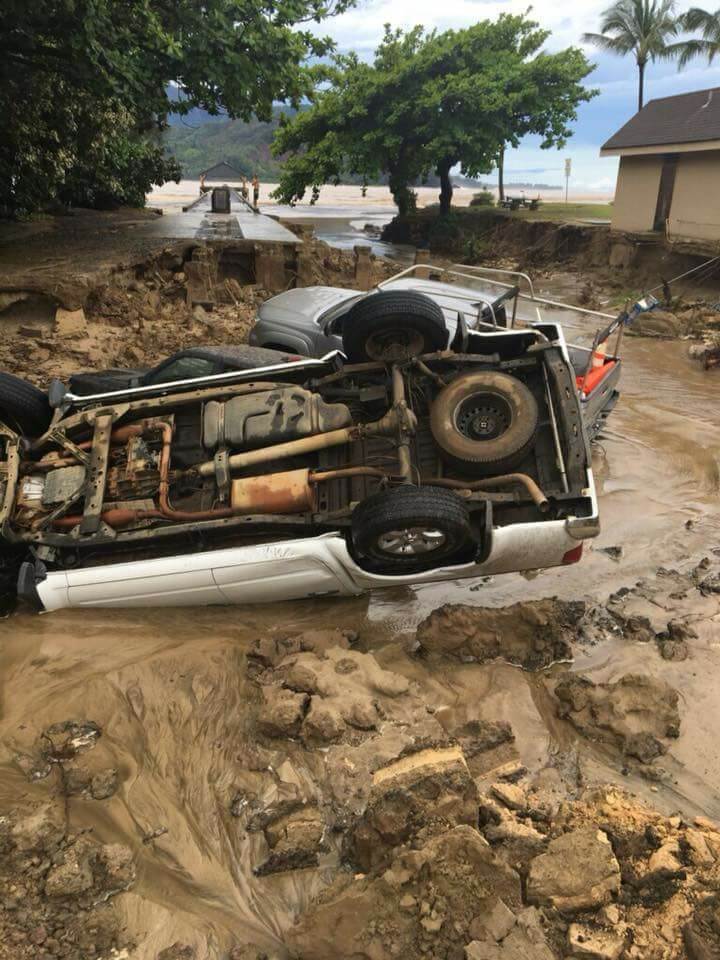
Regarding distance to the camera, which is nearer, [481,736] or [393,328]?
[481,736]

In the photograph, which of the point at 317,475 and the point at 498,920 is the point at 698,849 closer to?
the point at 498,920

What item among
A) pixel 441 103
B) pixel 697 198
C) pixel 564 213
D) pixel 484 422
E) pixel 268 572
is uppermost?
pixel 441 103

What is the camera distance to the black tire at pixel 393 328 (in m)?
4.90

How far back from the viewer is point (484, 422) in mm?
4836

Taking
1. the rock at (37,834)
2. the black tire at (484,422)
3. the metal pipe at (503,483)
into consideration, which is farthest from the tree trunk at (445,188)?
the rock at (37,834)

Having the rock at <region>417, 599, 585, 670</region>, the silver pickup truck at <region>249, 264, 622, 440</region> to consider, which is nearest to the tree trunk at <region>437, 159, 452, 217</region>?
the silver pickup truck at <region>249, 264, 622, 440</region>

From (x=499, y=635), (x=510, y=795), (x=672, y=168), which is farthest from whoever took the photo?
(x=672, y=168)

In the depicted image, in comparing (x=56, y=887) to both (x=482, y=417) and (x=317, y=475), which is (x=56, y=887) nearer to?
(x=317, y=475)

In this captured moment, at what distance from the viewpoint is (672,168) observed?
20078 mm

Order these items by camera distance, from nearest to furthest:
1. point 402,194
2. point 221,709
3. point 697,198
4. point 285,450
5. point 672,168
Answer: point 221,709 → point 285,450 → point 697,198 → point 672,168 → point 402,194

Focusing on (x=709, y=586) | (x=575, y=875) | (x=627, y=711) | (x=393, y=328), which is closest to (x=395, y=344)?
(x=393, y=328)

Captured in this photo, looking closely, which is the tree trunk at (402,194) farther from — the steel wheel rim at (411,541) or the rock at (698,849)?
the rock at (698,849)

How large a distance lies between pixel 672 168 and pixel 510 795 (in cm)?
2248

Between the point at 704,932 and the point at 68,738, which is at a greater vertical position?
the point at 704,932
